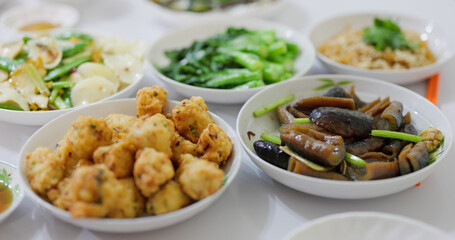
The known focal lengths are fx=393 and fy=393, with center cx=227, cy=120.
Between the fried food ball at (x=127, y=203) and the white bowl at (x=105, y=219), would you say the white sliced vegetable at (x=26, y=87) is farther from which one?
the fried food ball at (x=127, y=203)

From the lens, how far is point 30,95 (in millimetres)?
2672

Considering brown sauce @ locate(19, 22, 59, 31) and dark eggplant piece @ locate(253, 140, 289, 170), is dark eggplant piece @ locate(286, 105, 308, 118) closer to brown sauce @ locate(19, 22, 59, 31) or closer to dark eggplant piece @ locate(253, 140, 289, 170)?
dark eggplant piece @ locate(253, 140, 289, 170)

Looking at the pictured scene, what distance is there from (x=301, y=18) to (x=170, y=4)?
4.53ft

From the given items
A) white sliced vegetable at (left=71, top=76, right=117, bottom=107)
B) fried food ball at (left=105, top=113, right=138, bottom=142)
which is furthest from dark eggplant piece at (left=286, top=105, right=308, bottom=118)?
white sliced vegetable at (left=71, top=76, right=117, bottom=107)

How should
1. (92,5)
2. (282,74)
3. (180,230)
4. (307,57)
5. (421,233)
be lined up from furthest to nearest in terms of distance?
(92,5)
(307,57)
(282,74)
(180,230)
(421,233)

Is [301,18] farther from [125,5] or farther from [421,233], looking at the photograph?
[421,233]

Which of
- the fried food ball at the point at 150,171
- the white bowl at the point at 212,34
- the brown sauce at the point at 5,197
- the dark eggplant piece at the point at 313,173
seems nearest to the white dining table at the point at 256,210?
the brown sauce at the point at 5,197

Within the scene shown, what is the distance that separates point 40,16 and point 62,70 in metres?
1.50

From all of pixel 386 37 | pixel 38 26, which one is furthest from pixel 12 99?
pixel 386 37

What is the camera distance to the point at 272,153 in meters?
2.06

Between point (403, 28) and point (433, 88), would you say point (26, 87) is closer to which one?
point (433, 88)

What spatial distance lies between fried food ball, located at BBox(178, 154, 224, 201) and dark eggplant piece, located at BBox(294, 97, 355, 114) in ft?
3.04

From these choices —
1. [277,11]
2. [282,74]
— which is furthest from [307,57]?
[277,11]

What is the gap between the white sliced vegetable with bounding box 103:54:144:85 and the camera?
2904 millimetres
